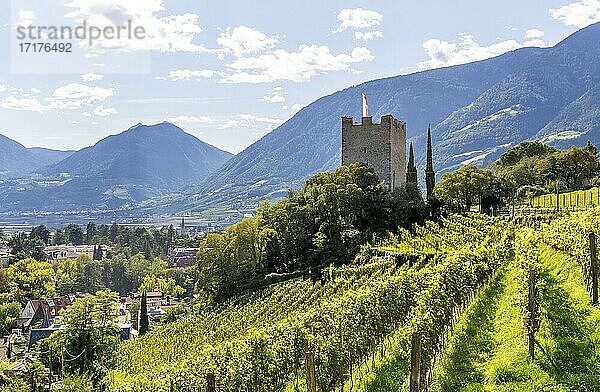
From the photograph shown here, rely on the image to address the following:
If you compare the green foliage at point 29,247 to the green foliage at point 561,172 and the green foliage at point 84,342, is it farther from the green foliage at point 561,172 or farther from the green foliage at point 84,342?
the green foliage at point 561,172

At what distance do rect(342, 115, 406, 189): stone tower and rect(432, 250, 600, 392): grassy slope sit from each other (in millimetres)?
31063

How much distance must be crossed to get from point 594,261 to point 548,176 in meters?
42.5

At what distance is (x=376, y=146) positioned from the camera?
49625mm

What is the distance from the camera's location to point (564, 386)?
11602 millimetres

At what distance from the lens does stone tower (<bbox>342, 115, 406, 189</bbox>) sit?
4922cm

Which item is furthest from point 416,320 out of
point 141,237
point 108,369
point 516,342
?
point 141,237

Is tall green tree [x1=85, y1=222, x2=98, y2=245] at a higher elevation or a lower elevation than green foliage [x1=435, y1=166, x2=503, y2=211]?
lower

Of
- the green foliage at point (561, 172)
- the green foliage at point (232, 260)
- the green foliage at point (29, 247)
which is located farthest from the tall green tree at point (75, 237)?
the green foliage at point (561, 172)

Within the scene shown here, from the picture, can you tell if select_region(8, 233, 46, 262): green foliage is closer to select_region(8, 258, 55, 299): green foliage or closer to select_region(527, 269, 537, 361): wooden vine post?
select_region(8, 258, 55, 299): green foliage

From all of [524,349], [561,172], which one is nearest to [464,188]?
[561,172]

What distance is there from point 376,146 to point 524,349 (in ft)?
121

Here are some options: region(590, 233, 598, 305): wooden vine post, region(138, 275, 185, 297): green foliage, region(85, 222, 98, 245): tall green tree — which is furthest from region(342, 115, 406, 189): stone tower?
region(85, 222, 98, 245): tall green tree

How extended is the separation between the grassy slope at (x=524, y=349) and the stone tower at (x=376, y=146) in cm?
3106

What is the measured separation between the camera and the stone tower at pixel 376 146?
161 feet
